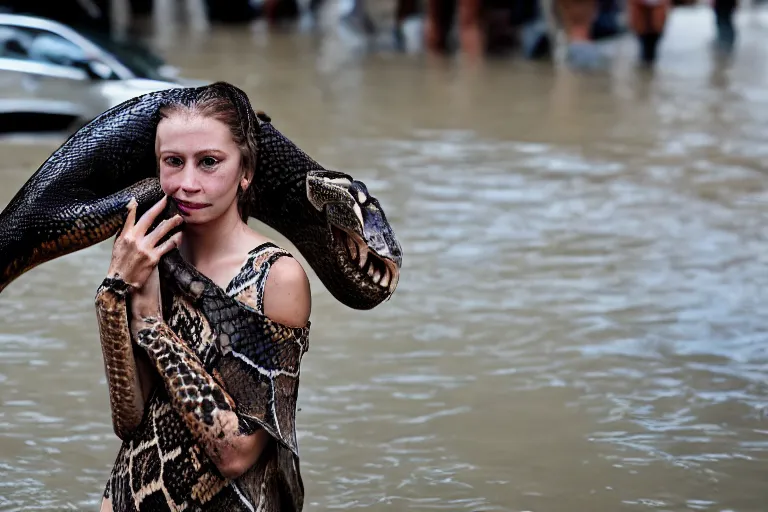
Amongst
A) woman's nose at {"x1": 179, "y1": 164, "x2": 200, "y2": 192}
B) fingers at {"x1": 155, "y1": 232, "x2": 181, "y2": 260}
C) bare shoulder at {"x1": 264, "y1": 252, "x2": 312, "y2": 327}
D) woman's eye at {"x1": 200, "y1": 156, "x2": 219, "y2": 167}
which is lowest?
bare shoulder at {"x1": 264, "y1": 252, "x2": 312, "y2": 327}

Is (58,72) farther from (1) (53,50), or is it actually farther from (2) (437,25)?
(2) (437,25)

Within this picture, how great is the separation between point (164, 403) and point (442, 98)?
34.6 feet

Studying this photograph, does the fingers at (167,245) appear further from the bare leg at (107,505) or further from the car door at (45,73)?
the car door at (45,73)

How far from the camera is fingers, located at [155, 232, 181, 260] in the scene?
2.56 metres

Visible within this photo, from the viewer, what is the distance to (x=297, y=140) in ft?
34.2

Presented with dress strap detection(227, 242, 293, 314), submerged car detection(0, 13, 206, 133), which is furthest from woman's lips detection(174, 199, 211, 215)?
submerged car detection(0, 13, 206, 133)

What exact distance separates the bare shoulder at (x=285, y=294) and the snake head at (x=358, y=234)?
104 millimetres

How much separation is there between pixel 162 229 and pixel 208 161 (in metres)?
0.16

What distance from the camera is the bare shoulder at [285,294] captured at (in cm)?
260

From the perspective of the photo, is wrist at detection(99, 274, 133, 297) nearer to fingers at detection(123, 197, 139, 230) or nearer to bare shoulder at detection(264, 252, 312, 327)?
fingers at detection(123, 197, 139, 230)

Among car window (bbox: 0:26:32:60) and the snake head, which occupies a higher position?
the snake head

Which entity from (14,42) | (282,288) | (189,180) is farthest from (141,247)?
(14,42)

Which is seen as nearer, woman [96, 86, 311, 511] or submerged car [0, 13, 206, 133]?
woman [96, 86, 311, 511]

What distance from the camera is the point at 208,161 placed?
2.60 m
